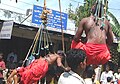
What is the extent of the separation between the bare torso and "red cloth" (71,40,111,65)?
7cm

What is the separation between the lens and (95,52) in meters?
4.78

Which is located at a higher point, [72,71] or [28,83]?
[72,71]

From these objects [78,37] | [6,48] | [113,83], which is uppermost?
[78,37]

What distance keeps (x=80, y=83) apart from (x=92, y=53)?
1.83 metres

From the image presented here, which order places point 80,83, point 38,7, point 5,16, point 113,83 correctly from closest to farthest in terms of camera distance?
1. point 80,83
2. point 113,83
3. point 5,16
4. point 38,7

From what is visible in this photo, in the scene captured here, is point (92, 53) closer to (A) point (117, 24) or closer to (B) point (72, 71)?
(B) point (72, 71)

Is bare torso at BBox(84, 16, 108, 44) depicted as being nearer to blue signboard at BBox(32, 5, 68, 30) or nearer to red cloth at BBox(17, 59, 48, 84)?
red cloth at BBox(17, 59, 48, 84)

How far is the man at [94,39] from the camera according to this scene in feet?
15.7

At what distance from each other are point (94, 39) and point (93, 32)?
103 millimetres

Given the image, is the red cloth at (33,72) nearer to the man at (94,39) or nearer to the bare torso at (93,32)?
the man at (94,39)

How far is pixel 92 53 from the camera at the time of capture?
4773 millimetres

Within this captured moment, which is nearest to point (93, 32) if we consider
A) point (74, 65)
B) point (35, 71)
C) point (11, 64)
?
point (35, 71)

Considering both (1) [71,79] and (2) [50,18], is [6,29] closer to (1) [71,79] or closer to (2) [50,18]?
(2) [50,18]

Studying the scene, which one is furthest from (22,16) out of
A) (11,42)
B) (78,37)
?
(78,37)
